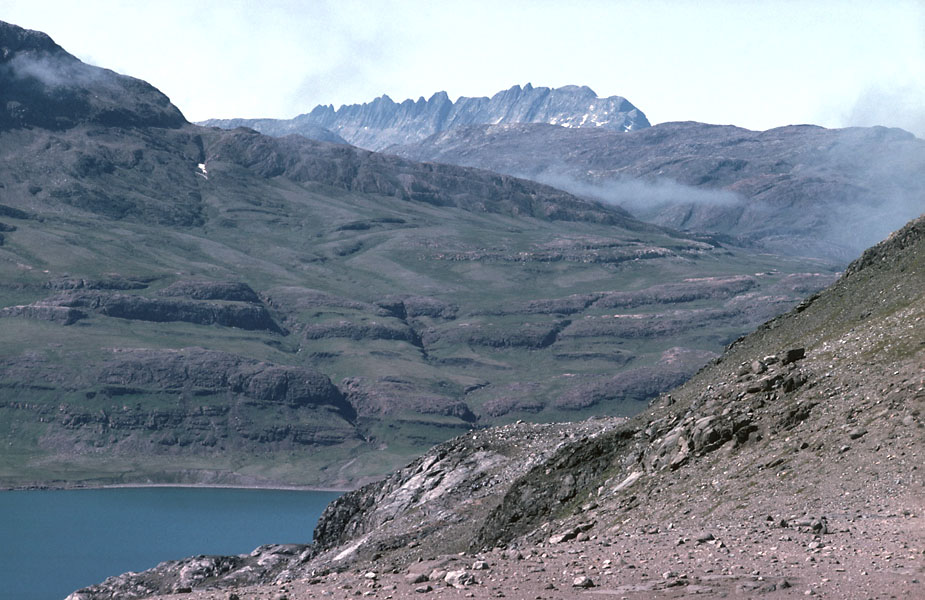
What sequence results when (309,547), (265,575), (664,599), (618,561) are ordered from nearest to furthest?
1. (664,599)
2. (618,561)
3. (265,575)
4. (309,547)

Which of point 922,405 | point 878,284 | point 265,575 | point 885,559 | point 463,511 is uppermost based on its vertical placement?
point 878,284

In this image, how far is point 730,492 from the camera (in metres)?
39.8

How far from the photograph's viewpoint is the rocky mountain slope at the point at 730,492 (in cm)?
2928

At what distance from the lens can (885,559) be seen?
28.5 meters

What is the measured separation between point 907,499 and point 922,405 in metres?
5.18

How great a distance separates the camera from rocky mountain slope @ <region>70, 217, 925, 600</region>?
2928cm

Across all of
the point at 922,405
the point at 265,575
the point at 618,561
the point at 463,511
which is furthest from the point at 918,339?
the point at 265,575

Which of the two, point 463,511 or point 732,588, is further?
point 463,511

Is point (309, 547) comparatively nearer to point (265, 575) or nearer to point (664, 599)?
point (265, 575)

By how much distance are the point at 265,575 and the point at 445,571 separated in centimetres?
5590

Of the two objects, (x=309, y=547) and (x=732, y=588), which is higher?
(x=732, y=588)

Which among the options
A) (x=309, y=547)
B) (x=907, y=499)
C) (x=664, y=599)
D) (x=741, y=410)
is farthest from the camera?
(x=309, y=547)

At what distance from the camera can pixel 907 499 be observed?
33688 millimetres

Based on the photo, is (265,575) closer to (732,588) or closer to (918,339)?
(918,339)
